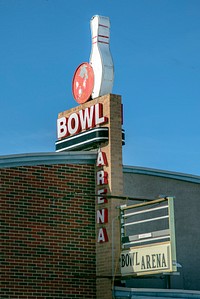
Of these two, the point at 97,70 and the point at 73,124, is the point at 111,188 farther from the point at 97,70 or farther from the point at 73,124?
the point at 97,70

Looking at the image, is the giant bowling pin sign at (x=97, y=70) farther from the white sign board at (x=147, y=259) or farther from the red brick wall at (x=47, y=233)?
the white sign board at (x=147, y=259)

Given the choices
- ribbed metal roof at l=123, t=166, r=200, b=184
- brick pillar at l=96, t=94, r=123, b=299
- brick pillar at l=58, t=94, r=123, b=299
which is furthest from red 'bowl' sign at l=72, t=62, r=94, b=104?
ribbed metal roof at l=123, t=166, r=200, b=184

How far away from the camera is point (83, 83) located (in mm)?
28531

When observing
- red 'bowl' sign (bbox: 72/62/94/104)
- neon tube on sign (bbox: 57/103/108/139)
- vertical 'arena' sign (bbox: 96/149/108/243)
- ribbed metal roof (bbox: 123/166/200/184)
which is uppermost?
red 'bowl' sign (bbox: 72/62/94/104)

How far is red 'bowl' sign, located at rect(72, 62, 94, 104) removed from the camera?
27.9 m

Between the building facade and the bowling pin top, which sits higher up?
the bowling pin top

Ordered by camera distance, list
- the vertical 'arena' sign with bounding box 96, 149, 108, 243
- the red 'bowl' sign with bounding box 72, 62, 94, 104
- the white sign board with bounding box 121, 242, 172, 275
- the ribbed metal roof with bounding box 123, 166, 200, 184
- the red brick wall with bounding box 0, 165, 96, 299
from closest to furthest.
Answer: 1. the white sign board with bounding box 121, 242, 172, 275
2. the red brick wall with bounding box 0, 165, 96, 299
3. the vertical 'arena' sign with bounding box 96, 149, 108, 243
4. the ribbed metal roof with bounding box 123, 166, 200, 184
5. the red 'bowl' sign with bounding box 72, 62, 94, 104

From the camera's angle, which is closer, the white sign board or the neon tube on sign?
the white sign board

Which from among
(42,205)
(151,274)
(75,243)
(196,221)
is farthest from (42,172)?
(196,221)

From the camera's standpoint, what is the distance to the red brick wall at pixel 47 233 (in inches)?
929

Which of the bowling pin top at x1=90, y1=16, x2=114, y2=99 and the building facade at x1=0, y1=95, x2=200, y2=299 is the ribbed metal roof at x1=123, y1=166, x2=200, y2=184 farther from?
the bowling pin top at x1=90, y1=16, x2=114, y2=99

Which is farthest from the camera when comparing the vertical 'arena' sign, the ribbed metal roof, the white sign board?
the ribbed metal roof

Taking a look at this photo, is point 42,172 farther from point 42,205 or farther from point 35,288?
point 35,288

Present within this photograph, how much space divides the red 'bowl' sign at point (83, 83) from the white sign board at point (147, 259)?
6.68 m
